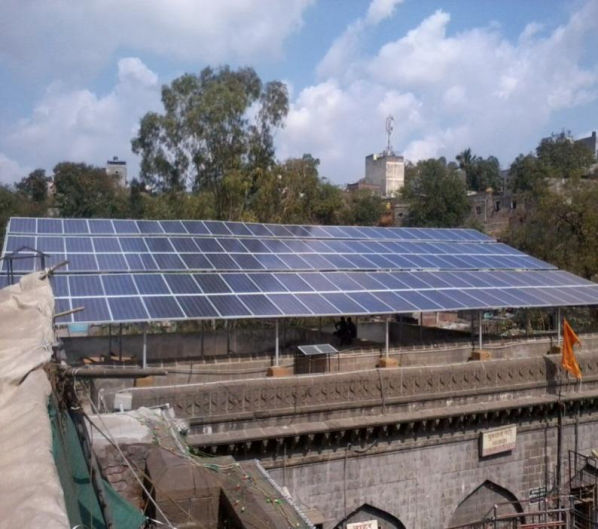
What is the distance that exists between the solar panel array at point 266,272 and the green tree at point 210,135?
40.8 feet

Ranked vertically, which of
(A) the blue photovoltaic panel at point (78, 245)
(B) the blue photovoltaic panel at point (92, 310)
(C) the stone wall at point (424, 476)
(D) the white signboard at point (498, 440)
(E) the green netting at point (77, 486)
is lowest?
(C) the stone wall at point (424, 476)

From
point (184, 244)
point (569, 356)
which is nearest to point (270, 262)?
point (184, 244)

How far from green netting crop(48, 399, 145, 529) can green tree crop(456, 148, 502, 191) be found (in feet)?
287

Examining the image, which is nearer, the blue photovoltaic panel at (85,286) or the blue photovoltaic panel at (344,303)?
the blue photovoltaic panel at (85,286)

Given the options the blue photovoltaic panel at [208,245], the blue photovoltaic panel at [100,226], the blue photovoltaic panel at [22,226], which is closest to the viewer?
the blue photovoltaic panel at [22,226]

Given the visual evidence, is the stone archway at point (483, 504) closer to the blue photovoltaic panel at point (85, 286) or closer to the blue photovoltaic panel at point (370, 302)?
the blue photovoltaic panel at point (370, 302)

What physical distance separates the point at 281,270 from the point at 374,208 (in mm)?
43586

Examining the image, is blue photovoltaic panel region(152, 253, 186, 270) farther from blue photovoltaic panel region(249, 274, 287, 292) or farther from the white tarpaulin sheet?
the white tarpaulin sheet

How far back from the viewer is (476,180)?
305ft

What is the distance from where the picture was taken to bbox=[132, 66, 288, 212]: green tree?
33.8 m

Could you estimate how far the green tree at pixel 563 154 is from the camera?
6775 centimetres

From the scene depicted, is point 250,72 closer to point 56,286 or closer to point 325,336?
point 325,336

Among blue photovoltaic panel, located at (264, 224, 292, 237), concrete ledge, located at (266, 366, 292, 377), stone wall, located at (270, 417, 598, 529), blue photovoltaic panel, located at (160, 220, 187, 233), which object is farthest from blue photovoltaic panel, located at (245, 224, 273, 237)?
stone wall, located at (270, 417, 598, 529)

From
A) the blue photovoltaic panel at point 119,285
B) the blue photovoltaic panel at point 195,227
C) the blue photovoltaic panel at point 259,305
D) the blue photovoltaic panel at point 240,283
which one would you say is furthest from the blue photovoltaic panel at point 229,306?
the blue photovoltaic panel at point 195,227
